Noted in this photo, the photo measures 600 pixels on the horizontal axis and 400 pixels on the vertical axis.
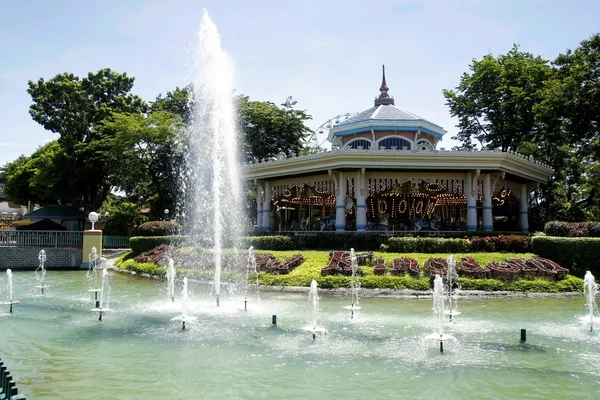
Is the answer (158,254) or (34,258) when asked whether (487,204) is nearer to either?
(158,254)

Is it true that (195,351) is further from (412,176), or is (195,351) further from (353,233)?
(412,176)

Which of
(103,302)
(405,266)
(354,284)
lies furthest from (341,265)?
(103,302)

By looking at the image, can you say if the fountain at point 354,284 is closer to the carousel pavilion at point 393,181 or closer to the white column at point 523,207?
the carousel pavilion at point 393,181

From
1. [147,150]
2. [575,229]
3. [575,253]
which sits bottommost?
[575,253]

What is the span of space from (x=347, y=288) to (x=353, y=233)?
6.67 m

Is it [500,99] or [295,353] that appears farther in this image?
[500,99]

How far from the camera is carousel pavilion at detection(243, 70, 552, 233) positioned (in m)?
26.8

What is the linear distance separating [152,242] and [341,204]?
12.1m

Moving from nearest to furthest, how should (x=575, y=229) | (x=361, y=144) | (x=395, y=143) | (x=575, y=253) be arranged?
1. (x=575, y=253)
2. (x=575, y=229)
3. (x=395, y=143)
4. (x=361, y=144)

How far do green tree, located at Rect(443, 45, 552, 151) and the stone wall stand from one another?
3199 cm

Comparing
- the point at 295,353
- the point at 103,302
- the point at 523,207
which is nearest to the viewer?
the point at 295,353

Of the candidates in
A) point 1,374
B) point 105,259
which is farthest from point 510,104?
point 1,374

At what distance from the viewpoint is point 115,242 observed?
40.4m

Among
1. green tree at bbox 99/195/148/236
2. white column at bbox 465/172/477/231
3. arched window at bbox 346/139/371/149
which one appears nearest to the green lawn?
white column at bbox 465/172/477/231
